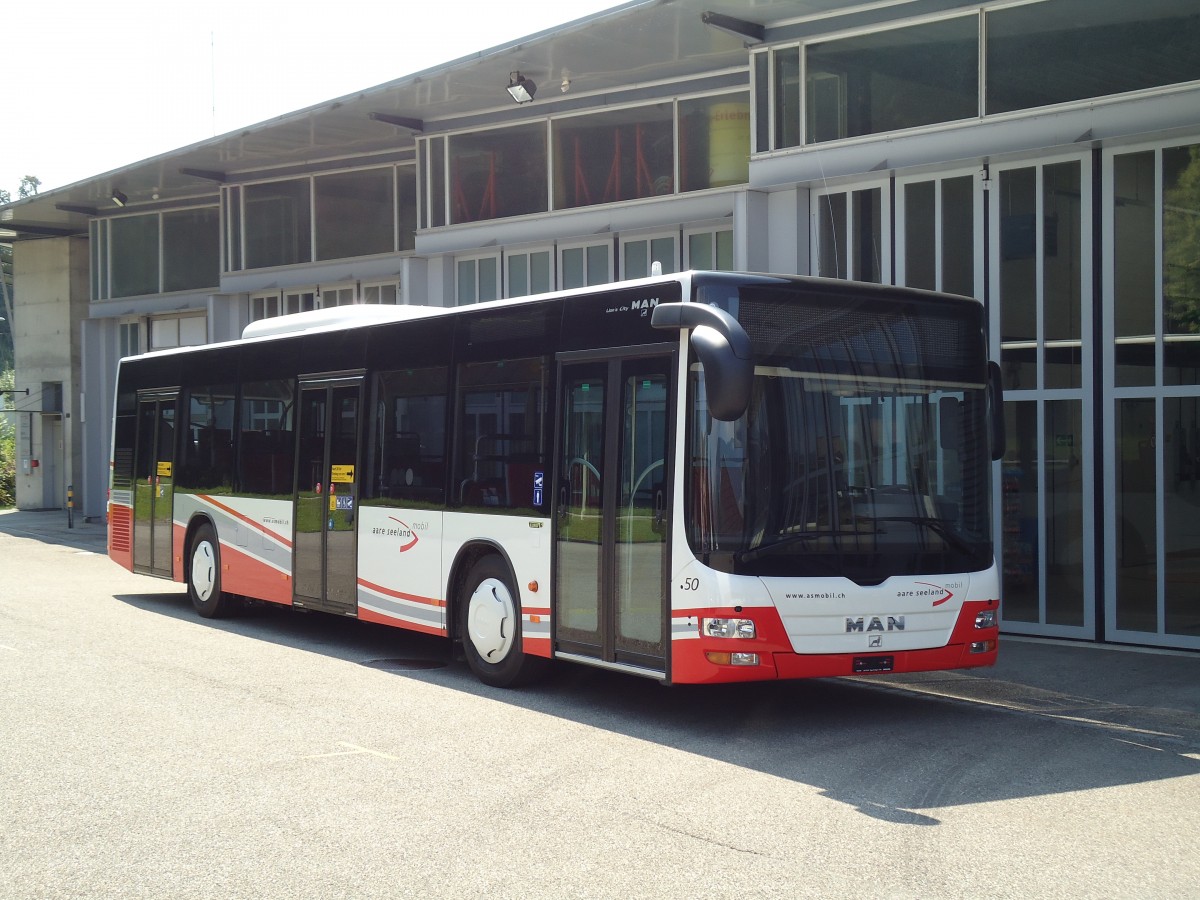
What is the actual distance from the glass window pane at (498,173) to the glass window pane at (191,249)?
9688 millimetres

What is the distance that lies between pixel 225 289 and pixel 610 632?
20168 millimetres

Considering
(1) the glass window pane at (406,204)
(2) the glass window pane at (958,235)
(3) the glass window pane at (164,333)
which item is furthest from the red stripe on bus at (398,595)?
(3) the glass window pane at (164,333)

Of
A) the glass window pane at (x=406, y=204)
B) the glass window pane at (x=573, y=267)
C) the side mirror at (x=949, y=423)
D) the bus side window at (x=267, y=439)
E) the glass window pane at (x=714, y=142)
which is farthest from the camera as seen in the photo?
the glass window pane at (x=406, y=204)

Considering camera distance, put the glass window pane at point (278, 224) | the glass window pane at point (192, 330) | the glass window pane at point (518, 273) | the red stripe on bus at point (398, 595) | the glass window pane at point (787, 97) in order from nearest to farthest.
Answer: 1. the red stripe on bus at point (398, 595)
2. the glass window pane at point (787, 97)
3. the glass window pane at point (518, 273)
4. the glass window pane at point (278, 224)
5. the glass window pane at point (192, 330)

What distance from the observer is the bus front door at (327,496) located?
41.7 ft

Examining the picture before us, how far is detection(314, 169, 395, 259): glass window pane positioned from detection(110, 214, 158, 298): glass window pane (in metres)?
7.33

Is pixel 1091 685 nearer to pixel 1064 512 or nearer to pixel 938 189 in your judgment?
pixel 1064 512

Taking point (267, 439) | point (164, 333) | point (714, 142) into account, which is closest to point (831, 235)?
point (714, 142)

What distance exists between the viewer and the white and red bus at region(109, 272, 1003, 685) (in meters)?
8.58

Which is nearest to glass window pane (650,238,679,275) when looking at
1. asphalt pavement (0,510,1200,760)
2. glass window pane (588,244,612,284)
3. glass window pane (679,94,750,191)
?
glass window pane (679,94,750,191)

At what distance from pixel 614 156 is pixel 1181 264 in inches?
326

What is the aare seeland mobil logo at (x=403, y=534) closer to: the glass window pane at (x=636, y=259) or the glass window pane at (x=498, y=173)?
the glass window pane at (x=636, y=259)

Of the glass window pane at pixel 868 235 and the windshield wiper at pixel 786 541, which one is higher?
the glass window pane at pixel 868 235

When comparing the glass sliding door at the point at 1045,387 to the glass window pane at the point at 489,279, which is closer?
the glass sliding door at the point at 1045,387
